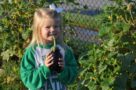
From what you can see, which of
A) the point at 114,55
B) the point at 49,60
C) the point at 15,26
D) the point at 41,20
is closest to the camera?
the point at 49,60

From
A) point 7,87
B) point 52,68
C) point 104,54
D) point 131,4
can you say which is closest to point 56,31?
point 52,68

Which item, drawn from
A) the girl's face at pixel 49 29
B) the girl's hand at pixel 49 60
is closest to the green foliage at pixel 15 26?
the girl's face at pixel 49 29

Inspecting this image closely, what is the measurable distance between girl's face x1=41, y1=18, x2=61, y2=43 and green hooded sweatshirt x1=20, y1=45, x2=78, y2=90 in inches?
3.5

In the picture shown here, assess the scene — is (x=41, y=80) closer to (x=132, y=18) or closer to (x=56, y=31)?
(x=56, y=31)

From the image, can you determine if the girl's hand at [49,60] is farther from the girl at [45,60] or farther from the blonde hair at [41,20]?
the blonde hair at [41,20]

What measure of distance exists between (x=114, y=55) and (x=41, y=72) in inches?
53.0

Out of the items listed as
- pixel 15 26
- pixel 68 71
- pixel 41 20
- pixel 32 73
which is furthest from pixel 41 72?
pixel 15 26

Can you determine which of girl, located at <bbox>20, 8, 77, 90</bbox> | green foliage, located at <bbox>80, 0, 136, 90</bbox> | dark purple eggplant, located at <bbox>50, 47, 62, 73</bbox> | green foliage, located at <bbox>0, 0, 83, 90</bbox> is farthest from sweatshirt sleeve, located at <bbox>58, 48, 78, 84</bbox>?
green foliage, located at <bbox>0, 0, 83, 90</bbox>

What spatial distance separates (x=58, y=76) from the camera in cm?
367

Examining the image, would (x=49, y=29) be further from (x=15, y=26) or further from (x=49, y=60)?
(x=15, y=26)

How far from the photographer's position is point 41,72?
3545mm

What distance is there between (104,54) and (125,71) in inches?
10.2

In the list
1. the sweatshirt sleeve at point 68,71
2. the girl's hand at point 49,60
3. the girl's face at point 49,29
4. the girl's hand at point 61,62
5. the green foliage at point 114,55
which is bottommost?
the green foliage at point 114,55

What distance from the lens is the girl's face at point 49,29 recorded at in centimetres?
355
